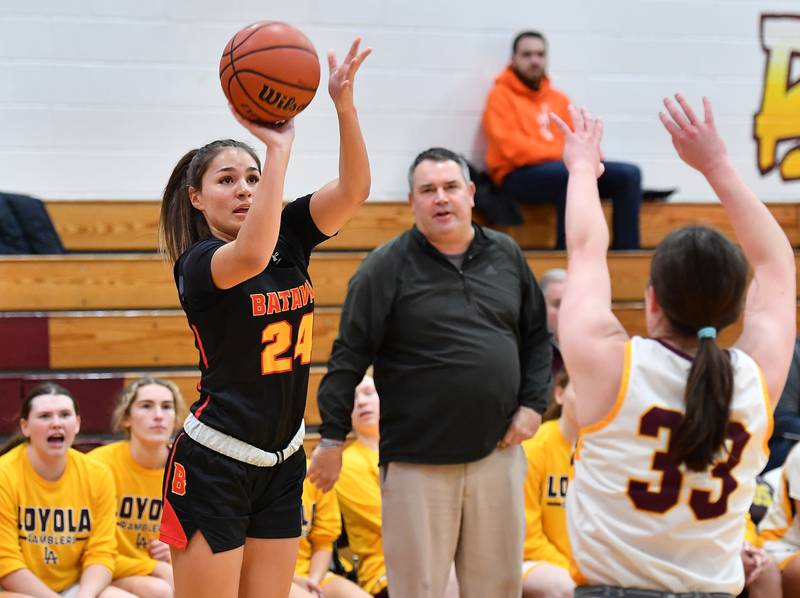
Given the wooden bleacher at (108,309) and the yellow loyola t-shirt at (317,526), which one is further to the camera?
the wooden bleacher at (108,309)

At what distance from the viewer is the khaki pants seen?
3629 millimetres

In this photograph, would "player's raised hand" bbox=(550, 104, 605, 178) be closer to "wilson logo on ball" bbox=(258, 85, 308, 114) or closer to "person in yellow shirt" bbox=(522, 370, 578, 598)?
"wilson logo on ball" bbox=(258, 85, 308, 114)

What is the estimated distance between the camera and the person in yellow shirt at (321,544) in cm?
450

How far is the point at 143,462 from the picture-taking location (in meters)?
4.71

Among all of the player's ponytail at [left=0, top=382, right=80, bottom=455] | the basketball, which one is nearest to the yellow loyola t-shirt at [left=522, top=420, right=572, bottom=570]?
the player's ponytail at [left=0, top=382, right=80, bottom=455]

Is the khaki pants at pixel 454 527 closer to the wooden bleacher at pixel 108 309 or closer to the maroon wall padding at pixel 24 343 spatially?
the wooden bleacher at pixel 108 309

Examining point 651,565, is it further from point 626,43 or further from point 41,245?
point 626,43

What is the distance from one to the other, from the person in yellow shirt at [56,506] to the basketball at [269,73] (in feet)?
8.05

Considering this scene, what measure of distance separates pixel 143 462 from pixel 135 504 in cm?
19

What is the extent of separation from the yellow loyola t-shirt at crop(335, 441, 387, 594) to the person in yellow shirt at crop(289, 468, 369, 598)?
101 mm

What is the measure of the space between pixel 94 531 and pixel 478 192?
3379 mm

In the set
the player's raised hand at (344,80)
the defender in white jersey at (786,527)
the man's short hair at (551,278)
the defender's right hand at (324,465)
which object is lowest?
the defender in white jersey at (786,527)

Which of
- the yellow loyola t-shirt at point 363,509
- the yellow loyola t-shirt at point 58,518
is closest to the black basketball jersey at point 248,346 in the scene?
the yellow loyola t-shirt at point 58,518

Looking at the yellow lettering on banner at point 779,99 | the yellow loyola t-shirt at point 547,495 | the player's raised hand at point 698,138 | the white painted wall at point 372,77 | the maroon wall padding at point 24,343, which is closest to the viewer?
the player's raised hand at point 698,138
